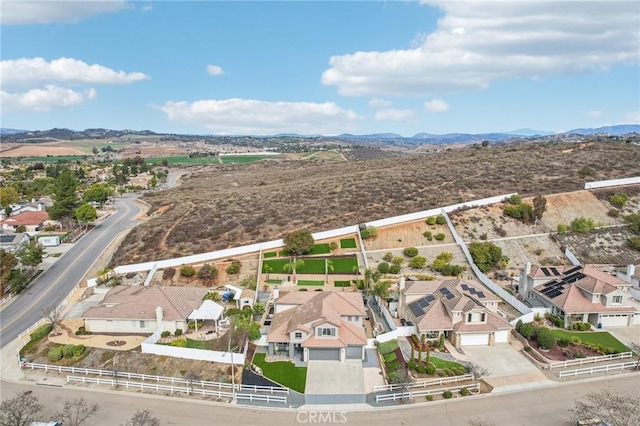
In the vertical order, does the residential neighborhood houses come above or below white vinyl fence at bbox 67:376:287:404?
above

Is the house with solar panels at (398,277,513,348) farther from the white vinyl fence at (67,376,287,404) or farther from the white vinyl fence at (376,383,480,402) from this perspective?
the white vinyl fence at (67,376,287,404)

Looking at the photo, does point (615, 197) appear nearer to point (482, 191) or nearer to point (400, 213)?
point (482, 191)

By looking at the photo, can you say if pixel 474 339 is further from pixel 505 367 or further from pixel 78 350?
pixel 78 350

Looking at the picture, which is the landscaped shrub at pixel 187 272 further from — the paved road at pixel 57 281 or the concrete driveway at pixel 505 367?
the concrete driveway at pixel 505 367

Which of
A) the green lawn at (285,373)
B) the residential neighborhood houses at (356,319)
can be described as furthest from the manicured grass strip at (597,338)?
the green lawn at (285,373)

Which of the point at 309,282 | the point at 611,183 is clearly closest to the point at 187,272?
the point at 309,282

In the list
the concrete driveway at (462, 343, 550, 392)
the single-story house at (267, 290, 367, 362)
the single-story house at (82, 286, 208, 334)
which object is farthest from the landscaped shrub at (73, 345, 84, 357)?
the concrete driveway at (462, 343, 550, 392)

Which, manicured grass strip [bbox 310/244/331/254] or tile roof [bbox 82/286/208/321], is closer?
tile roof [bbox 82/286/208/321]

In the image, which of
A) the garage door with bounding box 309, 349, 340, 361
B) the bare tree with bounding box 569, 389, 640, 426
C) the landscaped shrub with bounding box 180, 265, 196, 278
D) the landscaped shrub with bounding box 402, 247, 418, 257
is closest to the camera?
the bare tree with bounding box 569, 389, 640, 426
